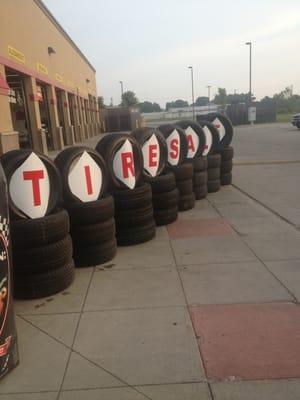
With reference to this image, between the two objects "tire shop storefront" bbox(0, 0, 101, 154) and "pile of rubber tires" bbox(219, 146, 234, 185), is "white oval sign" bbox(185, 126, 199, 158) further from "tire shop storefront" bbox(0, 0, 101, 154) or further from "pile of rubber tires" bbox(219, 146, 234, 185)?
"tire shop storefront" bbox(0, 0, 101, 154)

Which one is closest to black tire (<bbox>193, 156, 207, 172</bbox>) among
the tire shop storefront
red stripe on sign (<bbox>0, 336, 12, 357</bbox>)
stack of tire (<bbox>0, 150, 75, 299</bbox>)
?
stack of tire (<bbox>0, 150, 75, 299</bbox>)

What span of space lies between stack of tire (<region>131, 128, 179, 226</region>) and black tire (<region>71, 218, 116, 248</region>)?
1.69m

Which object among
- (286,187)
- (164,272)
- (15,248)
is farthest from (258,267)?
(286,187)

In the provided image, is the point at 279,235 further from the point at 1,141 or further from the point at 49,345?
the point at 1,141

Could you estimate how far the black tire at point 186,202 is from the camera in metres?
8.19

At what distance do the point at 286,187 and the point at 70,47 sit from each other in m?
27.5

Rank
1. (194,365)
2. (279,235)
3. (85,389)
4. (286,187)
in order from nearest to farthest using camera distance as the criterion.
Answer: (85,389), (194,365), (279,235), (286,187)

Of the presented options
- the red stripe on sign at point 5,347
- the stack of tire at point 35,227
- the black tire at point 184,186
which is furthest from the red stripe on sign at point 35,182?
the black tire at point 184,186

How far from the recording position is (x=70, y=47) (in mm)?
33438

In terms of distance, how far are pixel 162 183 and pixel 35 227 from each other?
302 centimetres

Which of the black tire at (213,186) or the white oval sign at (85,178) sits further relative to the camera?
the black tire at (213,186)

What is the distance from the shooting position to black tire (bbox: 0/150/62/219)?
14.1 feet

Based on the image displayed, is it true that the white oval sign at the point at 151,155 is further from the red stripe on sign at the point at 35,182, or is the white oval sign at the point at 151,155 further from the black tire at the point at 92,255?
the red stripe on sign at the point at 35,182

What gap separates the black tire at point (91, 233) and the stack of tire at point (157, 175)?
1.69m
